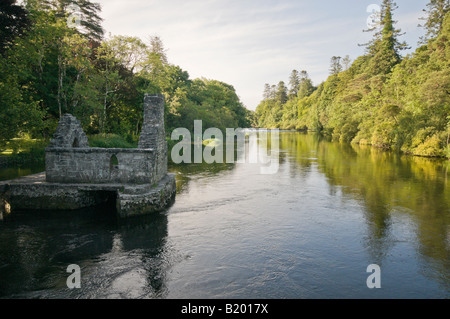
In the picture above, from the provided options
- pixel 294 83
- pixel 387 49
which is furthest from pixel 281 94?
pixel 387 49

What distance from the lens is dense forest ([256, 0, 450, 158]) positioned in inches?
1183

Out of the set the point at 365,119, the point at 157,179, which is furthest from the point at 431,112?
the point at 157,179

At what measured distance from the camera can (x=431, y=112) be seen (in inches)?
1234

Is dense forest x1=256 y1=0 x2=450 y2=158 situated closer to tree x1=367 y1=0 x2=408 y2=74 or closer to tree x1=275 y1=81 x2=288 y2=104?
tree x1=367 y1=0 x2=408 y2=74

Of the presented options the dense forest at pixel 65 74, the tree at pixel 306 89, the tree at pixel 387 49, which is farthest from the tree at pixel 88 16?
the tree at pixel 306 89

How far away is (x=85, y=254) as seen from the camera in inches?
365

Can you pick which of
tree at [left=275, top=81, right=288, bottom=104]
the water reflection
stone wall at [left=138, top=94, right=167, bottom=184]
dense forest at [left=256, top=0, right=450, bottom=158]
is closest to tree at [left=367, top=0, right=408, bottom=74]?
dense forest at [left=256, top=0, right=450, bottom=158]

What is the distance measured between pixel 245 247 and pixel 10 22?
15632 millimetres

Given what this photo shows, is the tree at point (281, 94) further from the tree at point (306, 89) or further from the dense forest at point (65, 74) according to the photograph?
the dense forest at point (65, 74)

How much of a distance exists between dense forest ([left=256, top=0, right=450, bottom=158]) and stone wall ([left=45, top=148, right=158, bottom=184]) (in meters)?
27.8

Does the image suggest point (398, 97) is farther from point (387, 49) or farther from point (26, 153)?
point (26, 153)

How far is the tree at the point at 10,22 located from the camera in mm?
15145

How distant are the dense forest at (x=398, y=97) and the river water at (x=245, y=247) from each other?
53.9 ft
